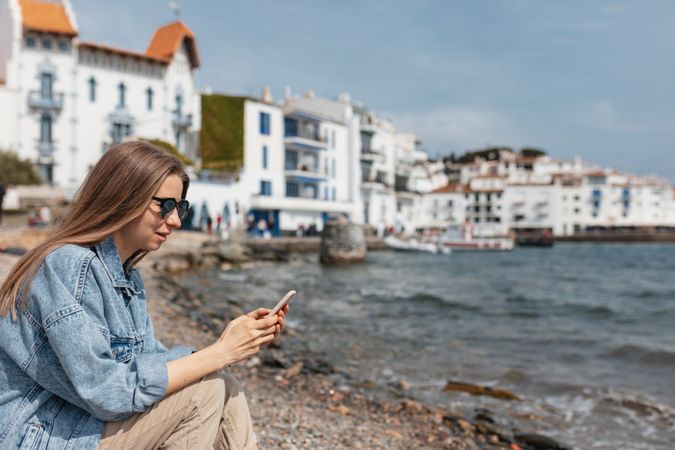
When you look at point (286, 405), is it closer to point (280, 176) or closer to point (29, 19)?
point (29, 19)

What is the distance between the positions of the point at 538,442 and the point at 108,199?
5.16 m

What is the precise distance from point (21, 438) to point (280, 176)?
4973 cm

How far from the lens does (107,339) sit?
2.11 m

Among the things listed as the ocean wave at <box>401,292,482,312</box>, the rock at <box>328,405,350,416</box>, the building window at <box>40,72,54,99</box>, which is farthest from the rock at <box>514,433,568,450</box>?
the building window at <box>40,72,54,99</box>

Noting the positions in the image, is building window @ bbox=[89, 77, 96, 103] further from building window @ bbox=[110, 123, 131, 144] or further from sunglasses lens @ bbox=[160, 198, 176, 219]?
sunglasses lens @ bbox=[160, 198, 176, 219]

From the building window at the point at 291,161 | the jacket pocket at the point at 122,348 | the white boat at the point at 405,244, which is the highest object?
the building window at the point at 291,161

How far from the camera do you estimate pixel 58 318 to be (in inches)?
76.4

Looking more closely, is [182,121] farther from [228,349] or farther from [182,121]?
[228,349]

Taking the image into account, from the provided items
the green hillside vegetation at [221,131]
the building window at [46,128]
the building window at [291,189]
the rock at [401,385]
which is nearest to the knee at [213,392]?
the rock at [401,385]

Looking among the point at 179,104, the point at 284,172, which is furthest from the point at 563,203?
the point at 179,104

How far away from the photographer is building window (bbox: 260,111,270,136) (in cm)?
5022

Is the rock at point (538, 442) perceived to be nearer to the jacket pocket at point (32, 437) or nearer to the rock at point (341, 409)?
the rock at point (341, 409)

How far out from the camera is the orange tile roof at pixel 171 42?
45656mm

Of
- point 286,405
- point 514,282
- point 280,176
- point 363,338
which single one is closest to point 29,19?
point 280,176
